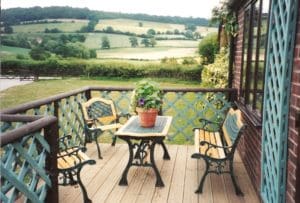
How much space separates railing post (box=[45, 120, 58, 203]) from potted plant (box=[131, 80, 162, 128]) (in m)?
1.68

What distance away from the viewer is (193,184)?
4.01 m

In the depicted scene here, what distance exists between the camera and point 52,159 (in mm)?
2779

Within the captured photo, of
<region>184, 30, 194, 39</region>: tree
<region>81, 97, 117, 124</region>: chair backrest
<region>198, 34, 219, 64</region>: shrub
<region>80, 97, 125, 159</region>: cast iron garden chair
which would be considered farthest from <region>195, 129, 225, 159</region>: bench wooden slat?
<region>184, 30, 194, 39</region>: tree

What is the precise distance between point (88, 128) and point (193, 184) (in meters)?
1.89

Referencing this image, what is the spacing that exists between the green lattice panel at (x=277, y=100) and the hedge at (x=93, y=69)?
17.8 metres

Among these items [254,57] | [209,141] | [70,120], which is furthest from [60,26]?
[209,141]

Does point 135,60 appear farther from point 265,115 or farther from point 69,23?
point 265,115

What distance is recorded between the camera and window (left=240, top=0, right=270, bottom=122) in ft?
13.0

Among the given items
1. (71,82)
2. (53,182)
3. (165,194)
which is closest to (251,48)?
(165,194)

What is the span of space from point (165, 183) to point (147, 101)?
95cm

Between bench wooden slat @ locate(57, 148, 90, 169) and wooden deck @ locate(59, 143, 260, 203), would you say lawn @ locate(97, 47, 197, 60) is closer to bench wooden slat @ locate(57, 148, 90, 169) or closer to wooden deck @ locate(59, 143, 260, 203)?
wooden deck @ locate(59, 143, 260, 203)

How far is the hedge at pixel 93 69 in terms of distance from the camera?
21.4 metres

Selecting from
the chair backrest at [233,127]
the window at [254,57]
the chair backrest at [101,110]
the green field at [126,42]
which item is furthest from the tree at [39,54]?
the chair backrest at [233,127]

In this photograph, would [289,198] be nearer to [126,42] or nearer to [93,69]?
[126,42]
